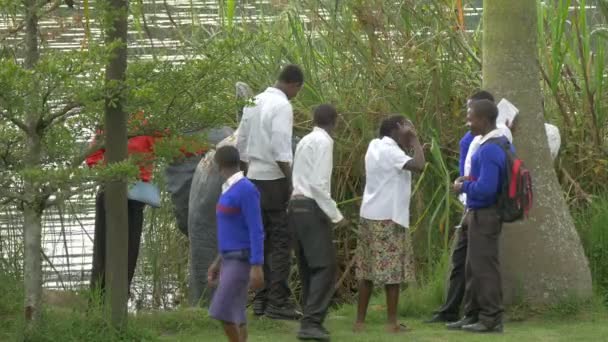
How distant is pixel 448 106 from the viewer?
10.8 metres

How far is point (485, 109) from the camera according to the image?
8.14m

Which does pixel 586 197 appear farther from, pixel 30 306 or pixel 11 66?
pixel 11 66

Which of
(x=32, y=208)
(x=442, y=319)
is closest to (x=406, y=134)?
(x=442, y=319)

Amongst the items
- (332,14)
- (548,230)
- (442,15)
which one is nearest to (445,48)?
(442,15)

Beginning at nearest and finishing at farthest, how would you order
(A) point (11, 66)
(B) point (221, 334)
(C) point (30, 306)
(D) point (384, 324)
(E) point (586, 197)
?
(A) point (11, 66), (C) point (30, 306), (B) point (221, 334), (D) point (384, 324), (E) point (586, 197)

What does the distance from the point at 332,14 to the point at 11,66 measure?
16.7 feet

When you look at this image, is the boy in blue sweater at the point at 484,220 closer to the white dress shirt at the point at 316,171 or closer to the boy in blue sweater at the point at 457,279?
the boy in blue sweater at the point at 457,279

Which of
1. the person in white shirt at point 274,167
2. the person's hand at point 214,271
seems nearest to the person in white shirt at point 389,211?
the person in white shirt at point 274,167

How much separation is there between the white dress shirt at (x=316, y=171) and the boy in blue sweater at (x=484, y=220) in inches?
33.7

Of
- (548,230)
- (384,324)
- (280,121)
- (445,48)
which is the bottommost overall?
(384,324)

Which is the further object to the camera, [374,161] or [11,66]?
[374,161]

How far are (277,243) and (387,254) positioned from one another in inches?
33.0

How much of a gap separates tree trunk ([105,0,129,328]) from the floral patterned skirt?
1619 millimetres

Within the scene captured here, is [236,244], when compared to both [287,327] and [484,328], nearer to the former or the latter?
[287,327]
